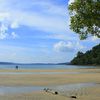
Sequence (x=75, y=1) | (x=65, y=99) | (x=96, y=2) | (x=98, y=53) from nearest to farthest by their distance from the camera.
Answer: (x=65, y=99), (x=96, y=2), (x=75, y=1), (x=98, y=53)

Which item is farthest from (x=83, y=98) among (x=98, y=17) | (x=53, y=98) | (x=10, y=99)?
Result: (x=98, y=17)

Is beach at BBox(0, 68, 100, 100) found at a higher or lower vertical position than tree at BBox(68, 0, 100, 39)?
lower

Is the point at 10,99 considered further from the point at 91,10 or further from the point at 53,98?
the point at 91,10

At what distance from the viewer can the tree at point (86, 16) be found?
943 inches

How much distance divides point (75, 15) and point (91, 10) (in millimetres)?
1803

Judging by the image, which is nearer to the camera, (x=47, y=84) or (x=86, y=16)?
(x=86, y=16)

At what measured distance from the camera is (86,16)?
2464cm

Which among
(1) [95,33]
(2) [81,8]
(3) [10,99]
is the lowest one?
(3) [10,99]

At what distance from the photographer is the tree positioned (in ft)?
78.5

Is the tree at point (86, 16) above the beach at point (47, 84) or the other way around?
above

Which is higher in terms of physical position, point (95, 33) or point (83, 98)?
point (95, 33)

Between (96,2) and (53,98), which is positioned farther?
(96,2)

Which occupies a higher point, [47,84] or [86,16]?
[86,16]

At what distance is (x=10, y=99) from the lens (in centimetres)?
1931
